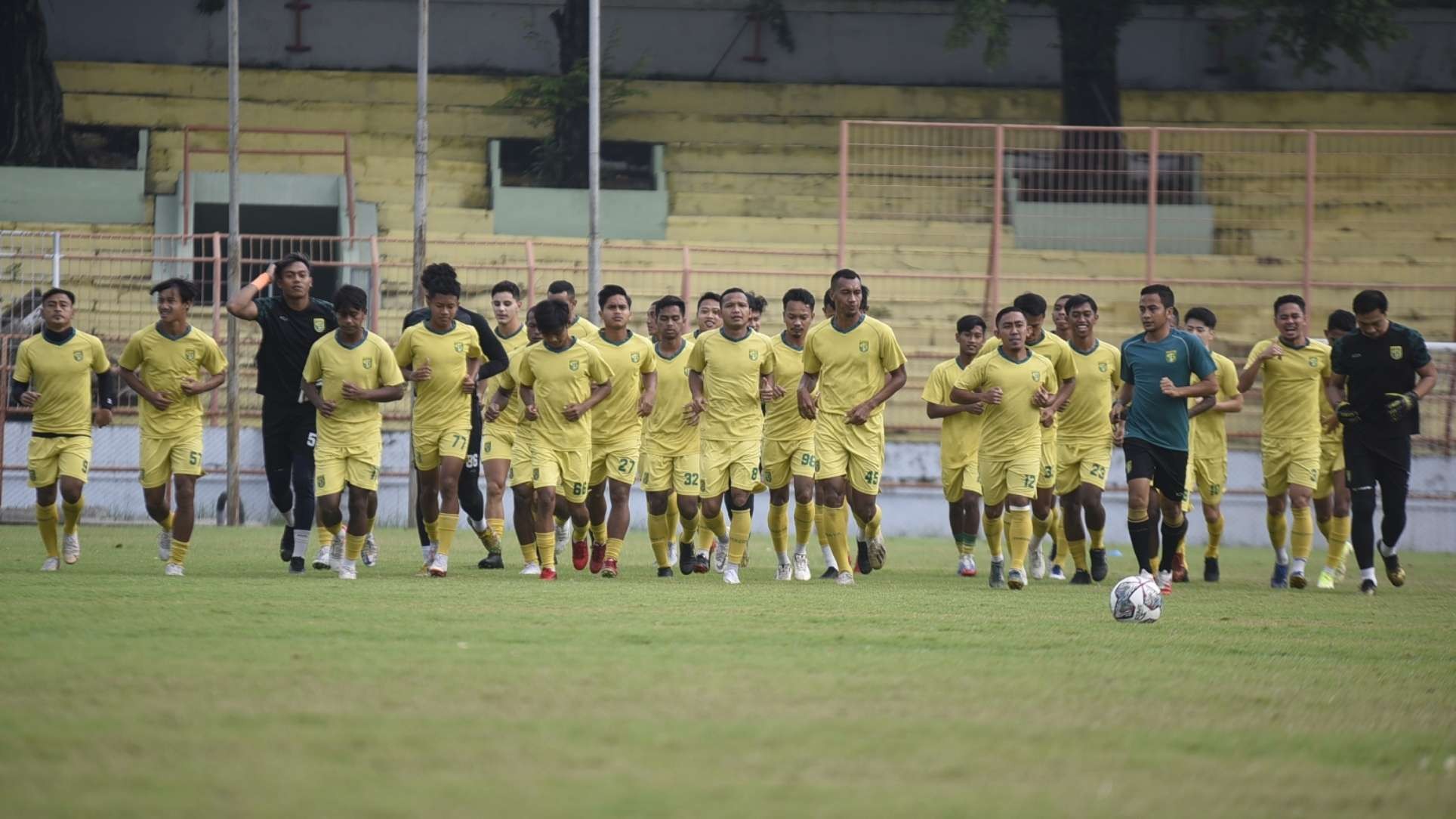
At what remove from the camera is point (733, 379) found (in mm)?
13695

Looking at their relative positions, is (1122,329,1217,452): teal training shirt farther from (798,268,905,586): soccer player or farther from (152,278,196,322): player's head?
(152,278,196,322): player's head

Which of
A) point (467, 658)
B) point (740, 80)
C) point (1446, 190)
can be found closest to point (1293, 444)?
point (467, 658)

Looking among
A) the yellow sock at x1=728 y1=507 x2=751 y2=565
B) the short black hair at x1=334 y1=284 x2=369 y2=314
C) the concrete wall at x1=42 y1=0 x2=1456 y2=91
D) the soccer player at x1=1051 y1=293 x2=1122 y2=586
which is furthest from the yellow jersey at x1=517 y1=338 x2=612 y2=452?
the concrete wall at x1=42 y1=0 x2=1456 y2=91

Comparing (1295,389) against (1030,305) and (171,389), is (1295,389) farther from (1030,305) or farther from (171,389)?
(171,389)

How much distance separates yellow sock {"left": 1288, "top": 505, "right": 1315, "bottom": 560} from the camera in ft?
47.1

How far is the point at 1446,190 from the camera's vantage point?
27.5 meters

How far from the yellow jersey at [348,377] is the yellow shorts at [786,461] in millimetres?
2953

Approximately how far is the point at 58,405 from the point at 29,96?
57.5 ft

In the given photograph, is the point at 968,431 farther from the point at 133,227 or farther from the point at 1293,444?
the point at 133,227

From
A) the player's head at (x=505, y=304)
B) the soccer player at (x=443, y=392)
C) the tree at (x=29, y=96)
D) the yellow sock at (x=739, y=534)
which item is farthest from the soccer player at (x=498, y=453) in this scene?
the tree at (x=29, y=96)

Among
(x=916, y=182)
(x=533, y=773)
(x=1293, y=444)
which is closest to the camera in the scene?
(x=533, y=773)

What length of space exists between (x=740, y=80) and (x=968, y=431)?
58.5 ft

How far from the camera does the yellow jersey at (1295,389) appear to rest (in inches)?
577

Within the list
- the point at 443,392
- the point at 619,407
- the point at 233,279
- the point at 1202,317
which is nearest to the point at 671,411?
the point at 619,407
